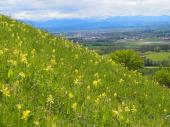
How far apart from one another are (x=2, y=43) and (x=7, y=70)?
4.31m

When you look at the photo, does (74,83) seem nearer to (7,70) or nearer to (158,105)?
(7,70)

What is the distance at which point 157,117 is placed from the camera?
13414mm

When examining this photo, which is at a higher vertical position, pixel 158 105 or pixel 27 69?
pixel 27 69

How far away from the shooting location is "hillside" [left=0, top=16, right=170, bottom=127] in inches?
331

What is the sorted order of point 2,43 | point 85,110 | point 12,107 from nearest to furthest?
point 12,107
point 85,110
point 2,43

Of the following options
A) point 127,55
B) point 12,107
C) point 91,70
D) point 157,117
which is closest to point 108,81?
point 91,70

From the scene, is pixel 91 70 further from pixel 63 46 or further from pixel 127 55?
pixel 127 55

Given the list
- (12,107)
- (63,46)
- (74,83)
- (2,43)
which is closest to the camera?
(12,107)

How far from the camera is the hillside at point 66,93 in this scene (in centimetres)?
842

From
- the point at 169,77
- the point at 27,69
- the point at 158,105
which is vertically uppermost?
the point at 27,69

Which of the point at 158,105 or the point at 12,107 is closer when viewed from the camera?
the point at 12,107

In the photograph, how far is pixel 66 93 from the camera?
1077 cm

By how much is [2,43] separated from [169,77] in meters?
83.4

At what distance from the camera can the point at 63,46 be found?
64.4ft
